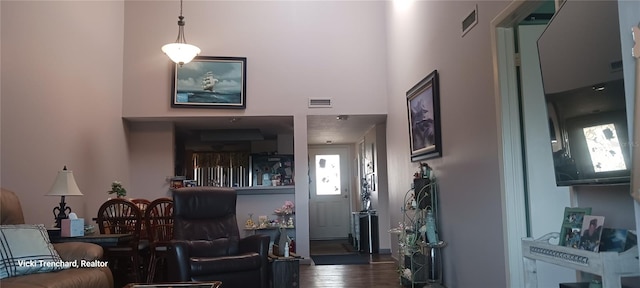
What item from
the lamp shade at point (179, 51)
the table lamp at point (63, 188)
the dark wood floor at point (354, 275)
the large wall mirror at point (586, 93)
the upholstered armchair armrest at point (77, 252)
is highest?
the lamp shade at point (179, 51)

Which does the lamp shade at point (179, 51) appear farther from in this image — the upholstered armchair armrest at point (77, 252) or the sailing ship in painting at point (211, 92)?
the upholstered armchair armrest at point (77, 252)

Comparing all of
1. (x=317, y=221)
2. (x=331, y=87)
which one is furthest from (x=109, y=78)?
(x=317, y=221)

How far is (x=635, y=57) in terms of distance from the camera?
1.54 meters

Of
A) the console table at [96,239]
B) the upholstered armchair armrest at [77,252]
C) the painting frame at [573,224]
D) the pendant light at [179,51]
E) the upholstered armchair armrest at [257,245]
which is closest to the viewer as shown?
the painting frame at [573,224]

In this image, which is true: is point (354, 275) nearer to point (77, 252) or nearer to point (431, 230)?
point (431, 230)

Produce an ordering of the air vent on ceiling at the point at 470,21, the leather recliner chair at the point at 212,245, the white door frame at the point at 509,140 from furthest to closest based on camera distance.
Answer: the leather recliner chair at the point at 212,245 → the air vent on ceiling at the point at 470,21 → the white door frame at the point at 509,140

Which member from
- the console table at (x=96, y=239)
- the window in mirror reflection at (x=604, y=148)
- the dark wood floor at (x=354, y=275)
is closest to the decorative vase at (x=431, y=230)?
the dark wood floor at (x=354, y=275)

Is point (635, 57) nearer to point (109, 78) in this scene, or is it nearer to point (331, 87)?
point (331, 87)

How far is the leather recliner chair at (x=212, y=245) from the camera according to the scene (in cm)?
363

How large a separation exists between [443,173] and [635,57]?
281 cm

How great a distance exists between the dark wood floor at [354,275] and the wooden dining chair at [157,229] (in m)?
1.51

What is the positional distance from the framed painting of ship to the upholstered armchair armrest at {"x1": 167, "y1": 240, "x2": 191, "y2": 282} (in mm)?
3140

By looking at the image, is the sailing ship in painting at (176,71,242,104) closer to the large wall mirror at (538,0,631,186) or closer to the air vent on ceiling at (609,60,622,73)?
the large wall mirror at (538,0,631,186)

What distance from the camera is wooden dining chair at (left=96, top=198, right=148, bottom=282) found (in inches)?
171
